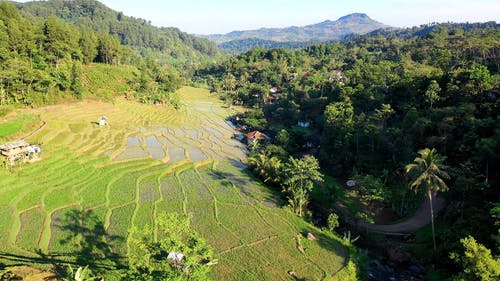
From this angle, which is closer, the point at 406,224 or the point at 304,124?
the point at 406,224

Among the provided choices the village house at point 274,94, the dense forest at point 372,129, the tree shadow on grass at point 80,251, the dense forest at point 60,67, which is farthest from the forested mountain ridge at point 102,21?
the tree shadow on grass at point 80,251

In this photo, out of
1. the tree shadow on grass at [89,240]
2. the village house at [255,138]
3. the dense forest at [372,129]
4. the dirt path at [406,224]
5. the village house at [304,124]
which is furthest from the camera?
the village house at [304,124]

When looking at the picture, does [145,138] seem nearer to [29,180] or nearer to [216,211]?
[29,180]

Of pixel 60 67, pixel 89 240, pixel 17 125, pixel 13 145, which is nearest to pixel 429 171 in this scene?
pixel 89 240

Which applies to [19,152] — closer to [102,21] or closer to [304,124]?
[304,124]

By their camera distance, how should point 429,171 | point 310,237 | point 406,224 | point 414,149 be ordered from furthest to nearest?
1. point 414,149
2. point 406,224
3. point 310,237
4. point 429,171

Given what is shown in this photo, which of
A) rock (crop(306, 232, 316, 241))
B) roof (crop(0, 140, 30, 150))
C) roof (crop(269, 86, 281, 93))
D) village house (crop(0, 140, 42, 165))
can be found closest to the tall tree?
rock (crop(306, 232, 316, 241))

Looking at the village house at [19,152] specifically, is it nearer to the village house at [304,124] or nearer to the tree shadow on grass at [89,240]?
the tree shadow on grass at [89,240]

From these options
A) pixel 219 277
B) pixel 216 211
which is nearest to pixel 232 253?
pixel 219 277
